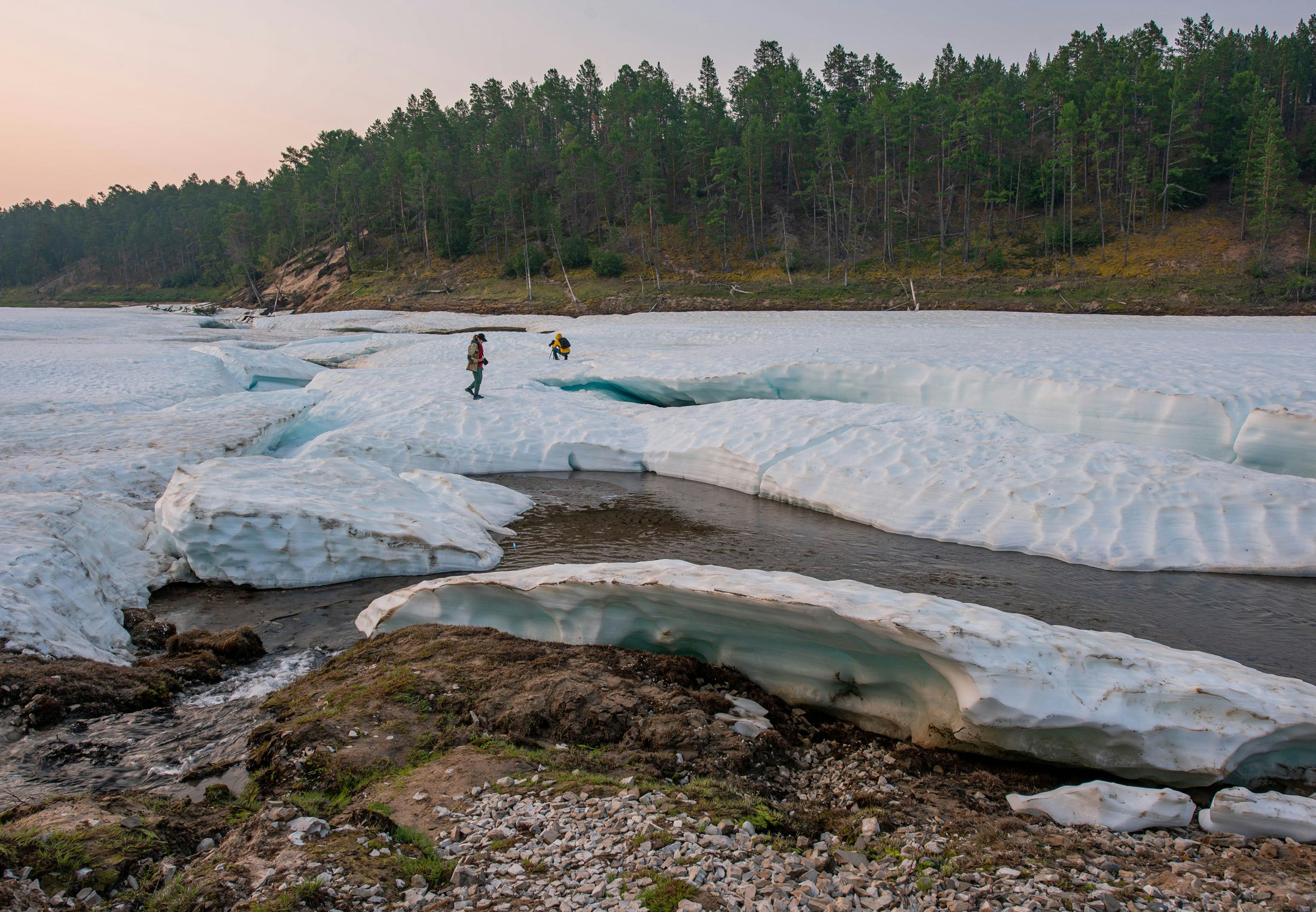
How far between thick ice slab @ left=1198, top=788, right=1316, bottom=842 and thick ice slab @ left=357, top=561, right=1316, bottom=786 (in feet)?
1.44

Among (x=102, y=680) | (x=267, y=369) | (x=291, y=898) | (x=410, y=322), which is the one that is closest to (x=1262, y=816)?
(x=291, y=898)

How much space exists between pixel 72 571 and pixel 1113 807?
8.14 metres

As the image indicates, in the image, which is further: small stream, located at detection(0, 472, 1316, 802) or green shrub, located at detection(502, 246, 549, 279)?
green shrub, located at detection(502, 246, 549, 279)

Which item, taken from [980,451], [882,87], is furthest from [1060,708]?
[882,87]

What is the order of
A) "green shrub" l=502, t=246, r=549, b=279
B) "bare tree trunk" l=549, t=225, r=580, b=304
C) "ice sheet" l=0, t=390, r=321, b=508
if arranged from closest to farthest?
"ice sheet" l=0, t=390, r=321, b=508, "bare tree trunk" l=549, t=225, r=580, b=304, "green shrub" l=502, t=246, r=549, b=279

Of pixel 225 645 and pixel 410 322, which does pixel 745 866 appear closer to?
pixel 225 645

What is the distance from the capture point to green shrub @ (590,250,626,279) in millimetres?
54656

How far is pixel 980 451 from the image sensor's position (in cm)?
1036

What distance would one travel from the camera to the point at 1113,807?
346cm

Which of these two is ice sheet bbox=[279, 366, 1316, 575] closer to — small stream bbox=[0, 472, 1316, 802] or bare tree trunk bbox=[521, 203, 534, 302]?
small stream bbox=[0, 472, 1316, 802]

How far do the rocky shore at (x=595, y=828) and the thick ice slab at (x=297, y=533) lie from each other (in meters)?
3.53

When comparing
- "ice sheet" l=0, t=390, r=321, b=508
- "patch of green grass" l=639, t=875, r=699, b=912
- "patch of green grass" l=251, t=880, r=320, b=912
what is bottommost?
"patch of green grass" l=639, t=875, r=699, b=912

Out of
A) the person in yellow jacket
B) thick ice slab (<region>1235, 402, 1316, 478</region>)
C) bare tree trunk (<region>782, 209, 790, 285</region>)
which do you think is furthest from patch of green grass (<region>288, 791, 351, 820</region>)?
bare tree trunk (<region>782, 209, 790, 285</region>)

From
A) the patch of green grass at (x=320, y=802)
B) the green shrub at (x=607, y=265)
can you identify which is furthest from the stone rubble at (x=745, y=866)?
the green shrub at (x=607, y=265)
